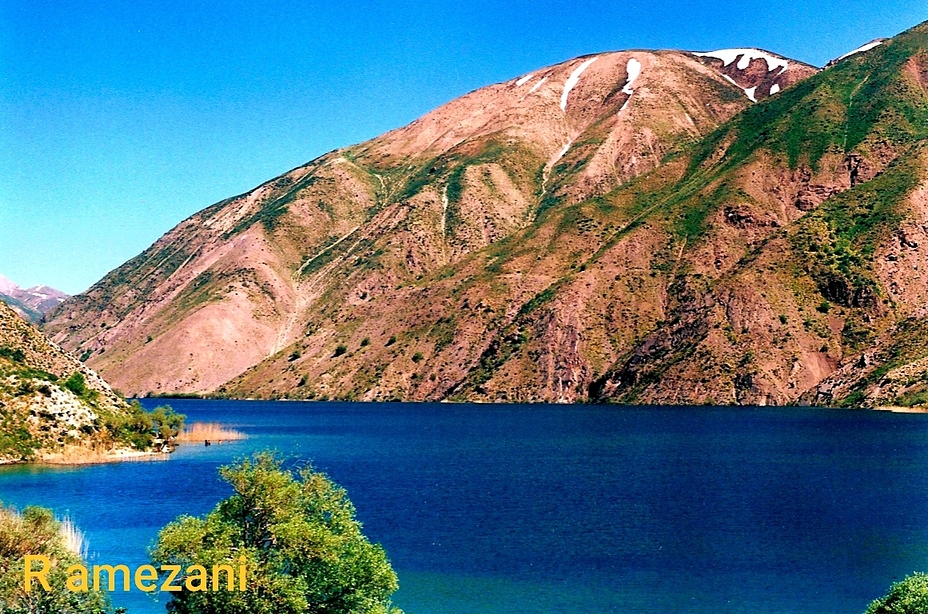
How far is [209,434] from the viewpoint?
122 meters

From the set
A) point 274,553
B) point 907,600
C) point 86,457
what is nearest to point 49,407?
point 86,457

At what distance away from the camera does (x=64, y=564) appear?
2817 centimetres

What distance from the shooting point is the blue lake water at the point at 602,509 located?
4531 centimetres

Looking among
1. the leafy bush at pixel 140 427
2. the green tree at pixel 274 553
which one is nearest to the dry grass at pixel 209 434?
the leafy bush at pixel 140 427

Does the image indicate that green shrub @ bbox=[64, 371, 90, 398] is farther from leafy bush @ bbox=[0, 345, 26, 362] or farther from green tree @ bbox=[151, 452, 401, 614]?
green tree @ bbox=[151, 452, 401, 614]

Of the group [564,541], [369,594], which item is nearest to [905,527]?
[564,541]

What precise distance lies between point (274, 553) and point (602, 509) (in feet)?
134

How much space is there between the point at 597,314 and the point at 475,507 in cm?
12964

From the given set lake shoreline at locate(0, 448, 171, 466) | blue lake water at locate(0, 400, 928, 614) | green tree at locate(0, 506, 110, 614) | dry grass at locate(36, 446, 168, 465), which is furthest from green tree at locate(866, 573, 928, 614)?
dry grass at locate(36, 446, 168, 465)

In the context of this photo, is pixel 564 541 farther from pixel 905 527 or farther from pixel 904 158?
pixel 904 158

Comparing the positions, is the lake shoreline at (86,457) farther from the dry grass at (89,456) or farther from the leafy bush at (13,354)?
the leafy bush at (13,354)

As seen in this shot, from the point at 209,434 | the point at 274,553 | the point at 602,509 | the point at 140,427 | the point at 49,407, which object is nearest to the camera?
the point at 274,553

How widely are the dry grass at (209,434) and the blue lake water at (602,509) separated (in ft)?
10.2

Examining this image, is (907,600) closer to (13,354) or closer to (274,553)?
(274,553)
